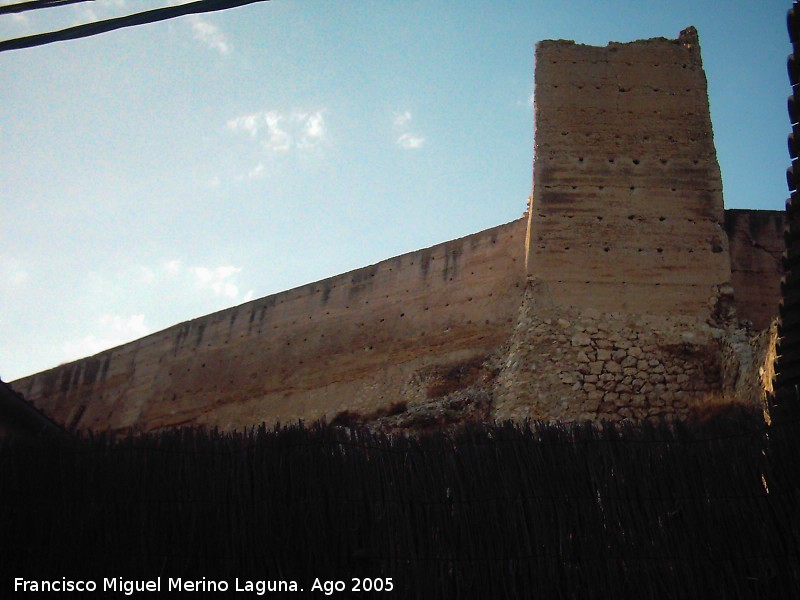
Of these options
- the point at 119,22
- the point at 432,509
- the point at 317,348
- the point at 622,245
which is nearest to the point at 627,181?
the point at 622,245

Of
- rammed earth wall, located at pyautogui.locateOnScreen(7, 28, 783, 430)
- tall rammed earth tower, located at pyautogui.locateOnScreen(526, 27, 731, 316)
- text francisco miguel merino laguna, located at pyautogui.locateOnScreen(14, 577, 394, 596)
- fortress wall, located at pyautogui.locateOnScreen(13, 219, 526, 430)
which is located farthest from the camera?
fortress wall, located at pyautogui.locateOnScreen(13, 219, 526, 430)

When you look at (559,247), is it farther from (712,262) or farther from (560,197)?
(712,262)

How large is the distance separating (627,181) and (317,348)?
19.8 feet

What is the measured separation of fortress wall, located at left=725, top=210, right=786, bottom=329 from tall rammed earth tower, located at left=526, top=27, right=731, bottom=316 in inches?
20.4

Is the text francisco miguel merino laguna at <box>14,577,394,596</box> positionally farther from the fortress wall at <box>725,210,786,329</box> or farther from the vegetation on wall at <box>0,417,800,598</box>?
the fortress wall at <box>725,210,786,329</box>

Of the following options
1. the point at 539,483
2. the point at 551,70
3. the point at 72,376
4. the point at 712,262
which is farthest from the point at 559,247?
the point at 72,376

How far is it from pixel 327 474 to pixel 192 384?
12.7m

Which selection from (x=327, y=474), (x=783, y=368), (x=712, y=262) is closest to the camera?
(x=327, y=474)

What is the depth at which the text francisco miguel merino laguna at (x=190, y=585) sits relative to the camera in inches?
206

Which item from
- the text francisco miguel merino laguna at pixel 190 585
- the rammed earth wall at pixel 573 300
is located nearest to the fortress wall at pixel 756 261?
the rammed earth wall at pixel 573 300

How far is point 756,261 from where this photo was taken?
43.2 ft

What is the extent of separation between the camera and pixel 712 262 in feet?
41.1

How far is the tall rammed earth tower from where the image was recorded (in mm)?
12469

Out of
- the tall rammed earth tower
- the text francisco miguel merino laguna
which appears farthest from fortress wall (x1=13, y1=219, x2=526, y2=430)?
the text francisco miguel merino laguna
